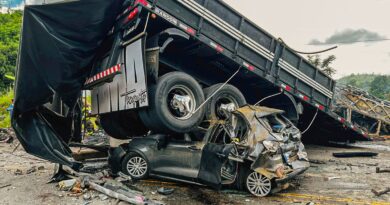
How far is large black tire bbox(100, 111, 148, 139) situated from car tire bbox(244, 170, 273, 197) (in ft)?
9.76

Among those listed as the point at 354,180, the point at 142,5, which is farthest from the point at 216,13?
the point at 354,180

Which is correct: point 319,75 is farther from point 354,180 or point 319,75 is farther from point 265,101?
point 354,180

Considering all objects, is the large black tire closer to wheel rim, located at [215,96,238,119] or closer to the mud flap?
wheel rim, located at [215,96,238,119]

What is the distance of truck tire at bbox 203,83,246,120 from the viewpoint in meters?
6.32

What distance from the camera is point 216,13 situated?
5812 millimetres

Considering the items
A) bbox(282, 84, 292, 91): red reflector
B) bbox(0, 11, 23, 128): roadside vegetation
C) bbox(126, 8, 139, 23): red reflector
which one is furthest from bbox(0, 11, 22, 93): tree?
bbox(282, 84, 292, 91): red reflector

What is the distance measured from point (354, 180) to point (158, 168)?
3.65 m

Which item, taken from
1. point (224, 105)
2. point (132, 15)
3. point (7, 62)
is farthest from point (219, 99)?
point (7, 62)

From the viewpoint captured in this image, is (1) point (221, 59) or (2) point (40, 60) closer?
(2) point (40, 60)

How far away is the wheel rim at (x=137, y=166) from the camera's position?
5.62 m

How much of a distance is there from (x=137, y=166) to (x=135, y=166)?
0.05 meters

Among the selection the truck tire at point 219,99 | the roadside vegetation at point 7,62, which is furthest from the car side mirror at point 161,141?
the roadside vegetation at point 7,62

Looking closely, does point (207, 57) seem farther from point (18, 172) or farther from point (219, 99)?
point (18, 172)

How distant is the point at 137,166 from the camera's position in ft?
18.6
